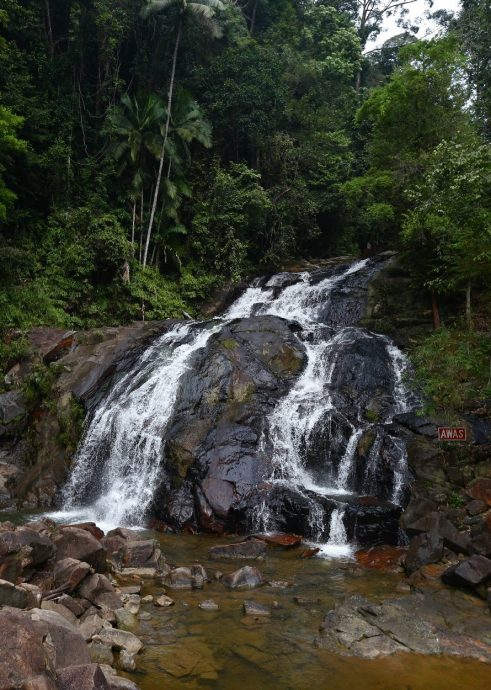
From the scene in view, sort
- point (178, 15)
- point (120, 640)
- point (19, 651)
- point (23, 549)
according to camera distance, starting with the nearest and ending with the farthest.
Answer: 1. point (19, 651)
2. point (120, 640)
3. point (23, 549)
4. point (178, 15)

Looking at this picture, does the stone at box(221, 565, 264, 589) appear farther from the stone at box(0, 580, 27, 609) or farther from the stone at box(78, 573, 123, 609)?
the stone at box(0, 580, 27, 609)

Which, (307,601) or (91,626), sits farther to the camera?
(307,601)

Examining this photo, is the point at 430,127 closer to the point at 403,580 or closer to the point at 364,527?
the point at 364,527

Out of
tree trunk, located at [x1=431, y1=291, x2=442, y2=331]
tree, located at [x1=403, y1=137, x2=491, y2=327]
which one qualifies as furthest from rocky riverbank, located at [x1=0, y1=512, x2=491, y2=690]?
tree trunk, located at [x1=431, y1=291, x2=442, y2=331]

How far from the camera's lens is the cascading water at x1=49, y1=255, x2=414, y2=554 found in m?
11.7

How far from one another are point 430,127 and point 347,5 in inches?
1193

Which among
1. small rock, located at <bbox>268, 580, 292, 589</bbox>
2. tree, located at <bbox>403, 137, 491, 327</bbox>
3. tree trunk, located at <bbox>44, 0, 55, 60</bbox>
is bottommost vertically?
small rock, located at <bbox>268, 580, 292, 589</bbox>

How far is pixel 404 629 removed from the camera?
648 centimetres

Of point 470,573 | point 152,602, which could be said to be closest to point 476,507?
point 470,573

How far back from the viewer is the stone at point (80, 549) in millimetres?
7523

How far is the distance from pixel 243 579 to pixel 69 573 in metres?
2.70

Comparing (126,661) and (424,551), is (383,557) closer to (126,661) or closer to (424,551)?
(424,551)

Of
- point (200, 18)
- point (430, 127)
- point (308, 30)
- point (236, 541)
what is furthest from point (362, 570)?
point (308, 30)

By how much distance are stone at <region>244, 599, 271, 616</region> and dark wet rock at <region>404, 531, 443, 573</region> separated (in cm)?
284
